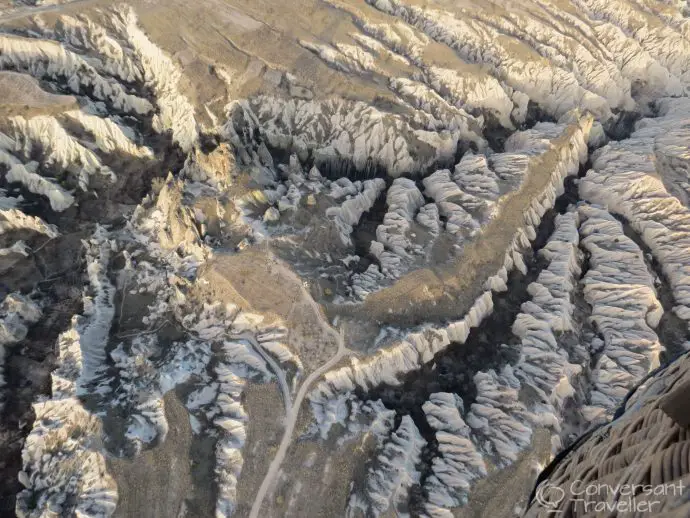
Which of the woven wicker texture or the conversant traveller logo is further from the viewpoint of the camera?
the woven wicker texture

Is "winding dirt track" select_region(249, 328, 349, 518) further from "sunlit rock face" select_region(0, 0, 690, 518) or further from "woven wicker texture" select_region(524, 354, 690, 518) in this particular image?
"woven wicker texture" select_region(524, 354, 690, 518)

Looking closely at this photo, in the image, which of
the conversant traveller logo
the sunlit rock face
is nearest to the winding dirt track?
the sunlit rock face

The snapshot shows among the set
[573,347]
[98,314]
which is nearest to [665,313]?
[573,347]

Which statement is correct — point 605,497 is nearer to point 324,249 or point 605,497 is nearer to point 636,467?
point 636,467

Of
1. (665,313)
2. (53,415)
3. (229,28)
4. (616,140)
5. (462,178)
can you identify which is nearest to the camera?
(53,415)

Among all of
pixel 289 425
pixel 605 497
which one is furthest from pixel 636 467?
pixel 289 425

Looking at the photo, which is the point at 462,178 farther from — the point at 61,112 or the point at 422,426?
the point at 61,112
